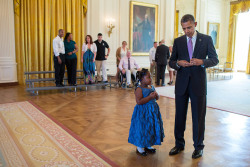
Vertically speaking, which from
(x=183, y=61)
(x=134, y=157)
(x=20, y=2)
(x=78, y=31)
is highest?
(x=20, y=2)

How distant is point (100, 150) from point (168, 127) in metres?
1.48

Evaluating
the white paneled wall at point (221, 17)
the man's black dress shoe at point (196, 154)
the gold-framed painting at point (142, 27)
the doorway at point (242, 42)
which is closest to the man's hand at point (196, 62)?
the man's black dress shoe at point (196, 154)

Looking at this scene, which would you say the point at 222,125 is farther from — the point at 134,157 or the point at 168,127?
the point at 134,157

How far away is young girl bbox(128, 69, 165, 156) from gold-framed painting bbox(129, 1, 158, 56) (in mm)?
8702

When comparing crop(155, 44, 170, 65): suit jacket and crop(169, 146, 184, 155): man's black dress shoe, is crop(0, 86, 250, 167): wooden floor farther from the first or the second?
crop(155, 44, 170, 65): suit jacket

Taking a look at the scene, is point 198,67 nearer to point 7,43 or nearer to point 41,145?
point 41,145

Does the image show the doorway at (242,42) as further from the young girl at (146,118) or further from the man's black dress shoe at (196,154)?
the young girl at (146,118)

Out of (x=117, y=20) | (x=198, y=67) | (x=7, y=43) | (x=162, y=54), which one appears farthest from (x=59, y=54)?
(x=198, y=67)

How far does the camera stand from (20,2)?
28.8ft

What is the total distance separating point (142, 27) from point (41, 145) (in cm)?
949

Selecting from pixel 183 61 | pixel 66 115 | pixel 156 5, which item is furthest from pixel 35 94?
pixel 156 5

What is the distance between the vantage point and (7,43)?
332 inches

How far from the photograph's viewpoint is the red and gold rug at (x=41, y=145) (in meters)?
2.80

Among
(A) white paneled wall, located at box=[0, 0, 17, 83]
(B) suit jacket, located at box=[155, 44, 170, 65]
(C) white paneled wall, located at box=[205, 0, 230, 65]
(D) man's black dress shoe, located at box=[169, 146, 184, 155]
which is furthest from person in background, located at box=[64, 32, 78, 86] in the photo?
(C) white paneled wall, located at box=[205, 0, 230, 65]
